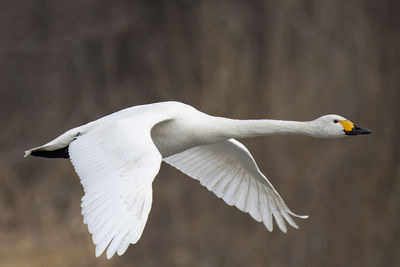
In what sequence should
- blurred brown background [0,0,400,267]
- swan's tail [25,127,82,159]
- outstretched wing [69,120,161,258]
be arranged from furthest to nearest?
blurred brown background [0,0,400,267] → swan's tail [25,127,82,159] → outstretched wing [69,120,161,258]

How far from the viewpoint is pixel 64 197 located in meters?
7.88

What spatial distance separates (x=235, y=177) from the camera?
523 centimetres

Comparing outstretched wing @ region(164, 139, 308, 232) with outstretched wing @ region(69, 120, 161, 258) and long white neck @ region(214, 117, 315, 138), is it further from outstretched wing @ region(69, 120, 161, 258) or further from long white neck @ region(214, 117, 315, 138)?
outstretched wing @ region(69, 120, 161, 258)

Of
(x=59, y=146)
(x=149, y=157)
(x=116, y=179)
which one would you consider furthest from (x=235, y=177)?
(x=116, y=179)

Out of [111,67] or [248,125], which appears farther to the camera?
[111,67]

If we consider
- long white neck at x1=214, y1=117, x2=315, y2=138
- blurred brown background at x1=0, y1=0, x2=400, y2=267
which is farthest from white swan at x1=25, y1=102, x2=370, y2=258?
blurred brown background at x1=0, y1=0, x2=400, y2=267

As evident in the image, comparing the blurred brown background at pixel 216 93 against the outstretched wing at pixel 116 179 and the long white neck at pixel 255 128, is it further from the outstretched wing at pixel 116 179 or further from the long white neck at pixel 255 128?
the outstretched wing at pixel 116 179

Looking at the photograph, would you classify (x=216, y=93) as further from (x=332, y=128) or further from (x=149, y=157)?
(x=149, y=157)

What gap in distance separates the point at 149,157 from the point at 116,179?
0.56 ft

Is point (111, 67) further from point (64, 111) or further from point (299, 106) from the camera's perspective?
point (299, 106)

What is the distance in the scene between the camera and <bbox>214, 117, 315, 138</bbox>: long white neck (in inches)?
180

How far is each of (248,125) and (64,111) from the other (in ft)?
12.5

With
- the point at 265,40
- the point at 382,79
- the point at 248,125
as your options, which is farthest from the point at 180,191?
the point at 248,125

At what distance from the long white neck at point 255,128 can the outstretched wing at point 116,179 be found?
18.1 inches
